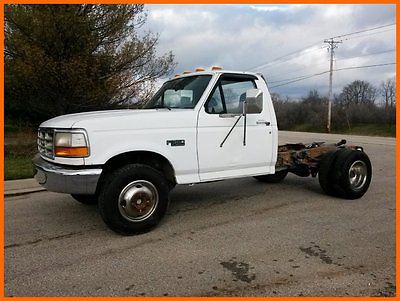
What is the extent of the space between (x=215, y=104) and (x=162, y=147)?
106 cm

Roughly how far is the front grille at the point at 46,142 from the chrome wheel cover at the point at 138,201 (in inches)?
41.6

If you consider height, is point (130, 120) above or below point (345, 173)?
above

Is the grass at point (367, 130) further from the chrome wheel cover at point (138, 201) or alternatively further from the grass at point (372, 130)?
the chrome wheel cover at point (138, 201)

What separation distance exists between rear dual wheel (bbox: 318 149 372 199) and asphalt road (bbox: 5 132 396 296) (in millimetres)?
183

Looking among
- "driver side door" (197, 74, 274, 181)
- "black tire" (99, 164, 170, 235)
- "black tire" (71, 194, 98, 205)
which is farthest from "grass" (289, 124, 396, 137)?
"black tire" (99, 164, 170, 235)

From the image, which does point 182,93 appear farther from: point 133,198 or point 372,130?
point 372,130

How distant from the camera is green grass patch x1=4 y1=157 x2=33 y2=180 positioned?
8278 mm

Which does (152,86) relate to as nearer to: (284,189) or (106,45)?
(106,45)

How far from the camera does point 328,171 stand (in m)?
6.11

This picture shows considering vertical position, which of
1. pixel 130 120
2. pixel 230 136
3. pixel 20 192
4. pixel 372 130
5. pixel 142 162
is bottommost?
pixel 20 192

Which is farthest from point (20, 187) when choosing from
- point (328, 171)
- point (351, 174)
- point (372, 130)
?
point (372, 130)

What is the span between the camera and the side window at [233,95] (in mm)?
5141

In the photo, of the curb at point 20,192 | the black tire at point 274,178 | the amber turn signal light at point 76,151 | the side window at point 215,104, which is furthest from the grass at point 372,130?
the amber turn signal light at point 76,151

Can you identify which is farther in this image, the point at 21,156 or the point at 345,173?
the point at 21,156
